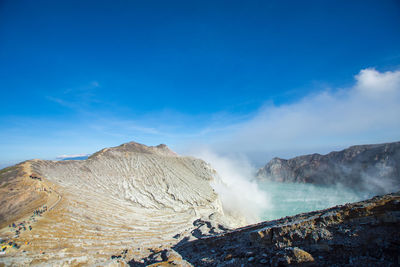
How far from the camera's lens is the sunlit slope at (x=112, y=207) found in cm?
1383

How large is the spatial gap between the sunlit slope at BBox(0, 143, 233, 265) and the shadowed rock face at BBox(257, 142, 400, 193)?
5969cm

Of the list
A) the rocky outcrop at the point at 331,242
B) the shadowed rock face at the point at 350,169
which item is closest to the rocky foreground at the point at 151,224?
the rocky outcrop at the point at 331,242

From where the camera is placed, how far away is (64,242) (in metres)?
14.8

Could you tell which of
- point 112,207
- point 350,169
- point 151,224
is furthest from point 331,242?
point 350,169

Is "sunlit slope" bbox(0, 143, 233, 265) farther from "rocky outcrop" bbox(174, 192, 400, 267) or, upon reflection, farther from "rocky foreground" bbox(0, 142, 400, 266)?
"rocky outcrop" bbox(174, 192, 400, 267)

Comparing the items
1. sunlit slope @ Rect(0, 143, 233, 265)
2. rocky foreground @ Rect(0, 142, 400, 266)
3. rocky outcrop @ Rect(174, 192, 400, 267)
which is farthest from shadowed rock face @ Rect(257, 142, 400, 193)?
rocky outcrop @ Rect(174, 192, 400, 267)

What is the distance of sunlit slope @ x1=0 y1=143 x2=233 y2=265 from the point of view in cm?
1383

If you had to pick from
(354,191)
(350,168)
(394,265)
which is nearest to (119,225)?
(394,265)

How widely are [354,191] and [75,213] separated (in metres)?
86.0

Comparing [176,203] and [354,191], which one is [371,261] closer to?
[176,203]

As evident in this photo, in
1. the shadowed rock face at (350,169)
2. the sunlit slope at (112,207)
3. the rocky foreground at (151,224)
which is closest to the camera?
the rocky foreground at (151,224)

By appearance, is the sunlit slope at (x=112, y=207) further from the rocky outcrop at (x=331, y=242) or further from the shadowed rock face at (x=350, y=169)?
the shadowed rock face at (x=350, y=169)

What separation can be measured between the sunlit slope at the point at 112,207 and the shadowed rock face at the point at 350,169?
196 feet

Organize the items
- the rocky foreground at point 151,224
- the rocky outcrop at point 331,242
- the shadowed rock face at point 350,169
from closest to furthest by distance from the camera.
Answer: the rocky outcrop at point 331,242 → the rocky foreground at point 151,224 → the shadowed rock face at point 350,169
